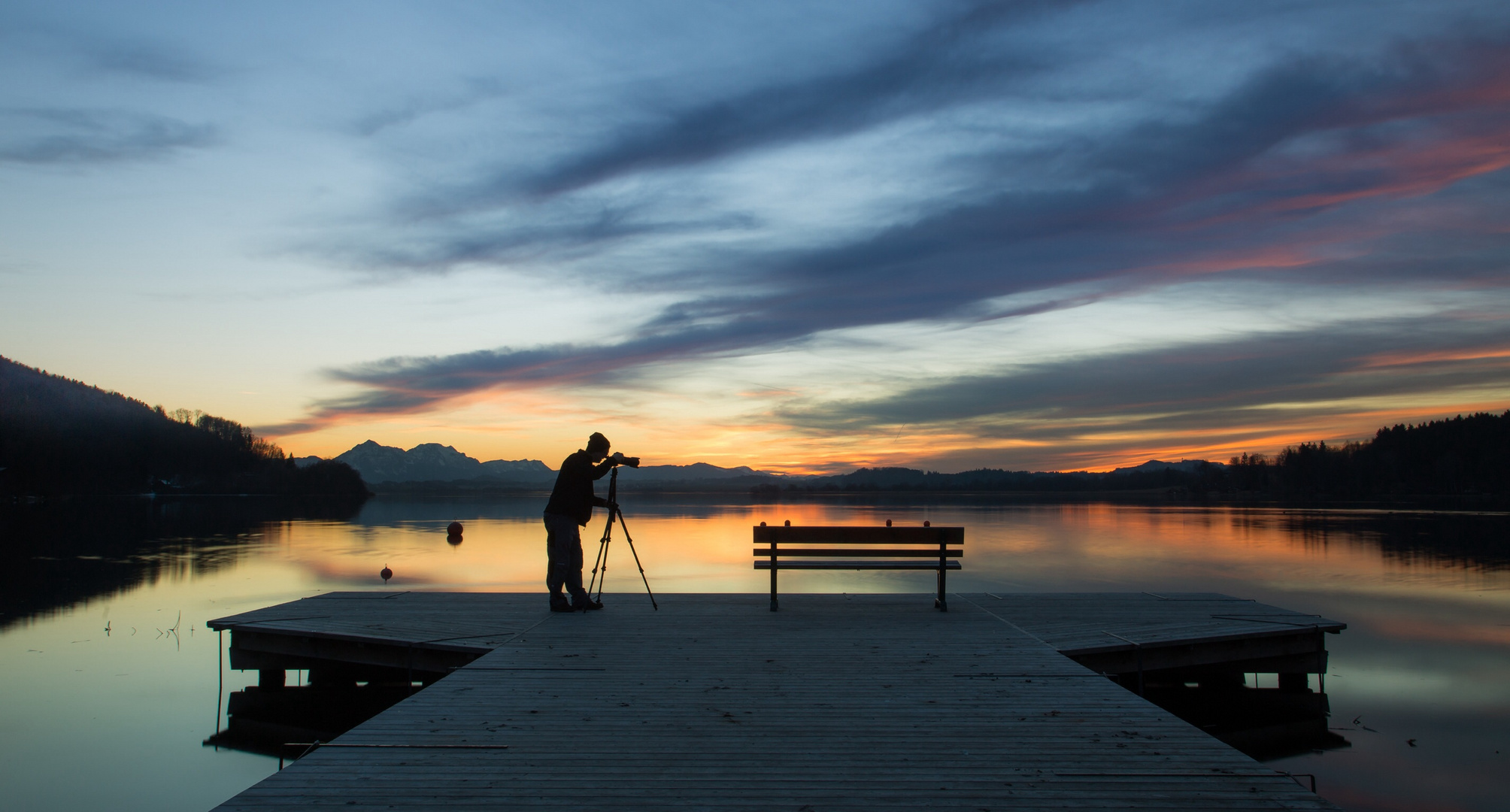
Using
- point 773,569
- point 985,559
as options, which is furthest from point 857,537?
point 985,559

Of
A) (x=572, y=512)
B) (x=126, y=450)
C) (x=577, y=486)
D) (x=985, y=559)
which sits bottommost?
(x=985, y=559)

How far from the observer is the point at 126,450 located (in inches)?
4262

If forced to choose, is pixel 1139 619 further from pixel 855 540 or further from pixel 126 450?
pixel 126 450

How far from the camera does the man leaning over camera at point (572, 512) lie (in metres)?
8.66

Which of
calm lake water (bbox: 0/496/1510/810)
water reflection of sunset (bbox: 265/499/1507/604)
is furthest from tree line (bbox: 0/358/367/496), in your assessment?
water reflection of sunset (bbox: 265/499/1507/604)

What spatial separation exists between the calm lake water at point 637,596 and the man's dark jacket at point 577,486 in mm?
2071

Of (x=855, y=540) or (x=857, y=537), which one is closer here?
(x=855, y=540)

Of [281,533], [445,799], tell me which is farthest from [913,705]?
[281,533]

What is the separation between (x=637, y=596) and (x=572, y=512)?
2306 mm

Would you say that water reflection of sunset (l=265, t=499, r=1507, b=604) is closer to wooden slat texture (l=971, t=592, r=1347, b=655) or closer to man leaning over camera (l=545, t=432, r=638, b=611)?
wooden slat texture (l=971, t=592, r=1347, b=655)

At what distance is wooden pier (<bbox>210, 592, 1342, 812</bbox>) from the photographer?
3963mm

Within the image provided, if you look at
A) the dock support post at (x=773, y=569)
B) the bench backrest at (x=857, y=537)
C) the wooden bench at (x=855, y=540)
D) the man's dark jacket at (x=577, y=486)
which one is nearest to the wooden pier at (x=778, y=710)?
the dock support post at (x=773, y=569)

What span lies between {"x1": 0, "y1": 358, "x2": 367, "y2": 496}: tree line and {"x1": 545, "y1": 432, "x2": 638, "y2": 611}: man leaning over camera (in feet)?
334

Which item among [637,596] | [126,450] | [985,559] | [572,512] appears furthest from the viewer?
[126,450]
